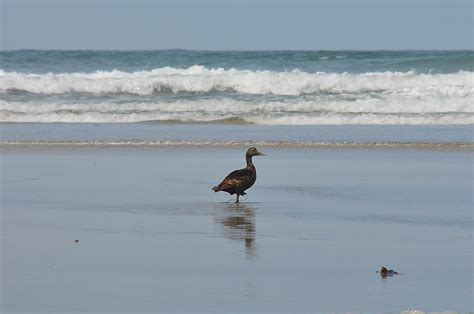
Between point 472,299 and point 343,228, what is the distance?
2.53 metres

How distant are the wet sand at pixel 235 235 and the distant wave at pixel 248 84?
1300 cm

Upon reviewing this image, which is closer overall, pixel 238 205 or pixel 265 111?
pixel 238 205

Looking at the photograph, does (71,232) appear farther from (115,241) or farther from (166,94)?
(166,94)

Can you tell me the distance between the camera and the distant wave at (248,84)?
2672cm

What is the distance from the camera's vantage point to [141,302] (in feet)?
20.2

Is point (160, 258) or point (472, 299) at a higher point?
point (160, 258)

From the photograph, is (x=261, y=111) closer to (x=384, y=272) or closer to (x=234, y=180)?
(x=234, y=180)

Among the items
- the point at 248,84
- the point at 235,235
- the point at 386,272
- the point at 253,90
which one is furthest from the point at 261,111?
the point at 386,272

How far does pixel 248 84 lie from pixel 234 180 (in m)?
17.1

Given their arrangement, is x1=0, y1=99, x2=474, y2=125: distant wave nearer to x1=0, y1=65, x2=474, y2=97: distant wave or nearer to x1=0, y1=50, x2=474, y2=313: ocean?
x1=0, y1=50, x2=474, y2=313: ocean

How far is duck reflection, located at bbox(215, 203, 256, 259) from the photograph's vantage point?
26.3ft

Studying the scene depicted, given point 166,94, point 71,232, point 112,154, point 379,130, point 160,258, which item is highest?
point 166,94

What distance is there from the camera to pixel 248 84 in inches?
1078

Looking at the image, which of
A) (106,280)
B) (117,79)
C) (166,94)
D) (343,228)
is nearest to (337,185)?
(343,228)
